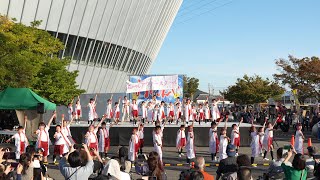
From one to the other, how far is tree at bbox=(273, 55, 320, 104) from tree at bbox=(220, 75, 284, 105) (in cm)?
1273

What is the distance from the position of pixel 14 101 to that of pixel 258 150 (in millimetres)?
11374

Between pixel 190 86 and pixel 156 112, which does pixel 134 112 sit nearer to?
pixel 156 112

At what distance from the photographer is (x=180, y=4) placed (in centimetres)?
6244

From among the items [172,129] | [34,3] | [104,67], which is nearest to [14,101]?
[172,129]

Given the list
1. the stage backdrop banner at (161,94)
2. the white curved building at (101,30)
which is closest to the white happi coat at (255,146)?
the stage backdrop banner at (161,94)

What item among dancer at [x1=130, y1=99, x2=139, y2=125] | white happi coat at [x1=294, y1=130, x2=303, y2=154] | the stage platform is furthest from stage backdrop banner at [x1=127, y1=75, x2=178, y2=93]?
white happi coat at [x1=294, y1=130, x2=303, y2=154]

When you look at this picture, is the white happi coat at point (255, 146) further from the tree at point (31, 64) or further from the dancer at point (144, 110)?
the tree at point (31, 64)

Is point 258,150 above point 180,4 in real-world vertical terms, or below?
below

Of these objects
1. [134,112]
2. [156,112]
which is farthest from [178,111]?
[134,112]

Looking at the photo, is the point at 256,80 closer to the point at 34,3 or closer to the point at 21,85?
the point at 34,3

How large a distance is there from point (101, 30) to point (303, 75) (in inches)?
928

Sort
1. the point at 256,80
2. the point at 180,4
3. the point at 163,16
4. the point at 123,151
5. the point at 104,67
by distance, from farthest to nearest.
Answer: the point at 256,80 → the point at 180,4 → the point at 163,16 → the point at 104,67 → the point at 123,151

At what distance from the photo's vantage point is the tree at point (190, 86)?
106 metres

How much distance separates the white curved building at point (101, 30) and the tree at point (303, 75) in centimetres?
1622
